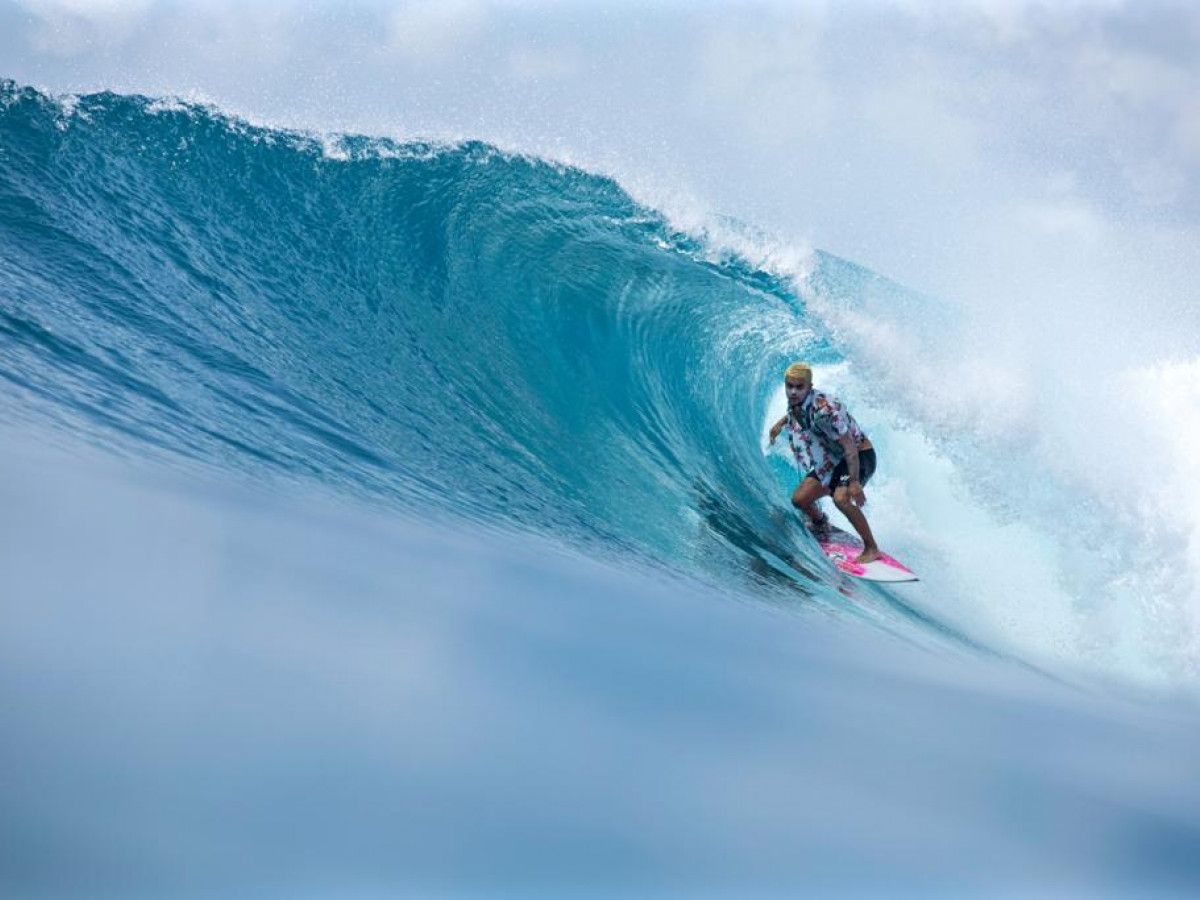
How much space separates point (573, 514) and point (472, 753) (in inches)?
120

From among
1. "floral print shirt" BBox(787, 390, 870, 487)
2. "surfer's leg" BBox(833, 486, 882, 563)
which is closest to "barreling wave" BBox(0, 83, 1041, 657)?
"surfer's leg" BBox(833, 486, 882, 563)

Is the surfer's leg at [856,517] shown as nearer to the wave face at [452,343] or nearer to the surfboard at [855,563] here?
the surfboard at [855,563]

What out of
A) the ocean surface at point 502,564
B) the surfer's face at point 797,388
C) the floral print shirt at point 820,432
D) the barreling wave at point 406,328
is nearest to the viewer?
the ocean surface at point 502,564

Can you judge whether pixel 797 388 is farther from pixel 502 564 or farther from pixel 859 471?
pixel 502 564

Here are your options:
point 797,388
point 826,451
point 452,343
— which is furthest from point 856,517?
point 452,343

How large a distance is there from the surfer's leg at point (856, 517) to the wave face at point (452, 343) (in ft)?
1.25

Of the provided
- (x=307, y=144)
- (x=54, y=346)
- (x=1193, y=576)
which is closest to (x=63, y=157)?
(x=307, y=144)

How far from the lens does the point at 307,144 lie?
8836mm

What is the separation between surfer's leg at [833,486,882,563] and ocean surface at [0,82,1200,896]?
37cm

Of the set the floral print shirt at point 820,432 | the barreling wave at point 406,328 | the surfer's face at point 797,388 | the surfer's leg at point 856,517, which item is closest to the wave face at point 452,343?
the barreling wave at point 406,328

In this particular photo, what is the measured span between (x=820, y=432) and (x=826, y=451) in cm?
17

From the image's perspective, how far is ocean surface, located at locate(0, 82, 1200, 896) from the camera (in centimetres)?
208

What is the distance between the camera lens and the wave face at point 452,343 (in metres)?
4.76

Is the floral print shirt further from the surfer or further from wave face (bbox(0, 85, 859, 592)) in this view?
wave face (bbox(0, 85, 859, 592))
